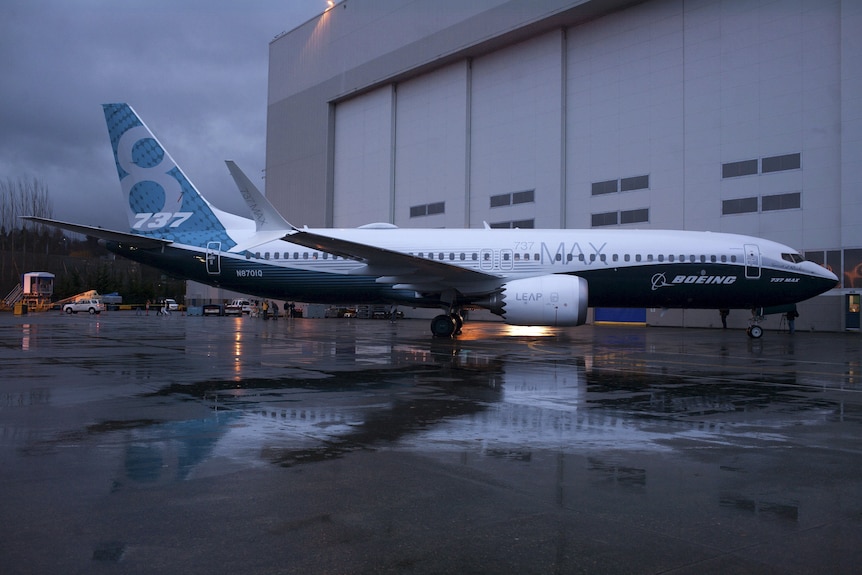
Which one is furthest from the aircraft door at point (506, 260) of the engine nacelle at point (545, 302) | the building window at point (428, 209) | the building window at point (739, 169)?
the building window at point (428, 209)

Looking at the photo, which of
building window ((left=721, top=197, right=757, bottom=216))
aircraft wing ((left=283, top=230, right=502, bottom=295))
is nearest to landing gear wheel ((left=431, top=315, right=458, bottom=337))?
aircraft wing ((left=283, top=230, right=502, bottom=295))

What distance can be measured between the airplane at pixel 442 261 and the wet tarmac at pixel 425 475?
7911mm

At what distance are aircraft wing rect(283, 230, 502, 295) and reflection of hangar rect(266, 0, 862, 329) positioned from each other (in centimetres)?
1767

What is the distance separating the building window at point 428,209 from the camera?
42.4 meters

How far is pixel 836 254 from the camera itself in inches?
1094

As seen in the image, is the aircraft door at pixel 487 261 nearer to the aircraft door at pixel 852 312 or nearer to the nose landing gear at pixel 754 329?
the nose landing gear at pixel 754 329

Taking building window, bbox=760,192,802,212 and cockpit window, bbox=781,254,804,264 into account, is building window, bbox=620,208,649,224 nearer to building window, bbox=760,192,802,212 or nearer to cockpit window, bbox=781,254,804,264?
building window, bbox=760,192,802,212

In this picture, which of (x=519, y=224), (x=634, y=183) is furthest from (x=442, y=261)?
(x=519, y=224)

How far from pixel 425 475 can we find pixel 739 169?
30.6m

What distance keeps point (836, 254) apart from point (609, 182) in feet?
37.4

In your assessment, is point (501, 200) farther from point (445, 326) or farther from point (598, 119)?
point (445, 326)

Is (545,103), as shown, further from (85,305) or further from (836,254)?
(85,305)

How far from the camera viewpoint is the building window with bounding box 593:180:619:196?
34.3m

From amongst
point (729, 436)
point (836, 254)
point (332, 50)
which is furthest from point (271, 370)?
point (332, 50)
